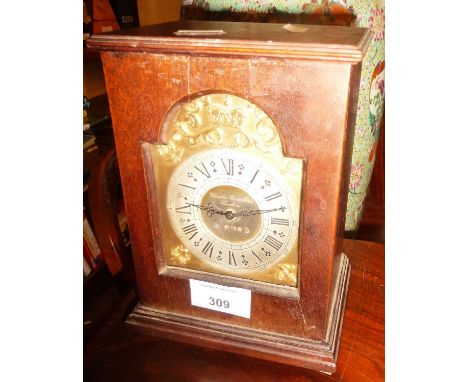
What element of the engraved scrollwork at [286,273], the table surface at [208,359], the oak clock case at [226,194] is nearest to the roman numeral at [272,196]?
the oak clock case at [226,194]

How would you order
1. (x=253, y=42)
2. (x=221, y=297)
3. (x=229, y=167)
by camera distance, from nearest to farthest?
(x=253, y=42), (x=229, y=167), (x=221, y=297)

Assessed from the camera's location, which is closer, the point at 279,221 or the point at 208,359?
the point at 279,221

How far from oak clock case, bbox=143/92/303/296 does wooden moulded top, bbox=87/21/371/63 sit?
0.08 m

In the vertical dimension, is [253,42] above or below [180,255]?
above

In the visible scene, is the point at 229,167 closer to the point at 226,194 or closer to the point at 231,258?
the point at 226,194

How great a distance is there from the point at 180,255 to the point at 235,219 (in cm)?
14

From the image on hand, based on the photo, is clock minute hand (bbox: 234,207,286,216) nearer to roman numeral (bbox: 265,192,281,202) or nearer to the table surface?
roman numeral (bbox: 265,192,281,202)

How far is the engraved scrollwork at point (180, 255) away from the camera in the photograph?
0.77 meters

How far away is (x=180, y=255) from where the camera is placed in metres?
0.77

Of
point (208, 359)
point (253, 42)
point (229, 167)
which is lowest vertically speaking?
point (208, 359)

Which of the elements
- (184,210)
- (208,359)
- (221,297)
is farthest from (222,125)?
(208,359)

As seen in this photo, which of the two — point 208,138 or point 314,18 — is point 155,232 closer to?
point 208,138

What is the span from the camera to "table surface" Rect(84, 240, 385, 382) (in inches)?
29.9

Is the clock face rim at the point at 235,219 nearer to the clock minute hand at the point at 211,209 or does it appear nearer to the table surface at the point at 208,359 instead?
the clock minute hand at the point at 211,209
